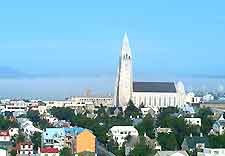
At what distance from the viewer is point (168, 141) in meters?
34.7

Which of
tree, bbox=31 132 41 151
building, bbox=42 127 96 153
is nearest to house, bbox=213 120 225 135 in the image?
building, bbox=42 127 96 153

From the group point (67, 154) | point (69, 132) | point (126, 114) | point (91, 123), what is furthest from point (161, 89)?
point (67, 154)

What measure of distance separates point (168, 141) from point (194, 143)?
4.50 feet

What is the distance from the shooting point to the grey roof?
8094 centimetres

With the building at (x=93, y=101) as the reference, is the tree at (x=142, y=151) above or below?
below

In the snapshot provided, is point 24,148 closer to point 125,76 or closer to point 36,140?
point 36,140

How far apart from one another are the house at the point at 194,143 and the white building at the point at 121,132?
7.59m

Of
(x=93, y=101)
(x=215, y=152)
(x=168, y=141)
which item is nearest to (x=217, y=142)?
(x=215, y=152)

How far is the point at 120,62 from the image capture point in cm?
7894

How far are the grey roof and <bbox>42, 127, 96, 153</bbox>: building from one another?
38905 mm

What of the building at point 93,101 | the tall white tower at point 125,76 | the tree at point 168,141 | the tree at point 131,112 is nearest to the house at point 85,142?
the tree at point 168,141

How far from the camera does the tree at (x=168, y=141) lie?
3392 cm

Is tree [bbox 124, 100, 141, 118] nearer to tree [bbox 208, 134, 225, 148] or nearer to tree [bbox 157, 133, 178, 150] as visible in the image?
tree [bbox 157, 133, 178, 150]

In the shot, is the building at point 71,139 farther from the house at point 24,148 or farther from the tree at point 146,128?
the tree at point 146,128
